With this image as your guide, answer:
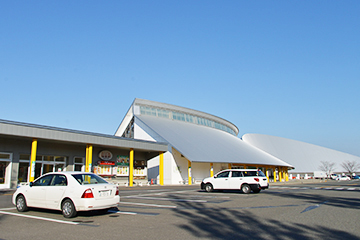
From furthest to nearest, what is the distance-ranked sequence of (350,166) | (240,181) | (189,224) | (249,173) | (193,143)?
(350,166) → (193,143) → (249,173) → (240,181) → (189,224)

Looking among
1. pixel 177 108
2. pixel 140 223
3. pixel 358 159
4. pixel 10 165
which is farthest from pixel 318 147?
pixel 140 223

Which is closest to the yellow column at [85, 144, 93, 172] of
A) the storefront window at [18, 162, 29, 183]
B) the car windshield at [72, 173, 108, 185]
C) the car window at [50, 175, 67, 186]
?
the storefront window at [18, 162, 29, 183]

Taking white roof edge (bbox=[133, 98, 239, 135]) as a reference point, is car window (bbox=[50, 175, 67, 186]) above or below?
below

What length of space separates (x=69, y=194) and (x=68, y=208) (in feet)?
1.38

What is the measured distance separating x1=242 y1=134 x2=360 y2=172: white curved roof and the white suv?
2263 inches

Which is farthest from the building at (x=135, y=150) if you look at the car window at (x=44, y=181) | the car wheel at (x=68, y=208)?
the car wheel at (x=68, y=208)

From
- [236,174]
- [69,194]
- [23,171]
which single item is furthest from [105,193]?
[23,171]

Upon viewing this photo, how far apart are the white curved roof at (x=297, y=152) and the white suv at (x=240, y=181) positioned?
189 ft

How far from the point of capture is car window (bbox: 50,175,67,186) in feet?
29.9

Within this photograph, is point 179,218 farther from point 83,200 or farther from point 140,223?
point 83,200

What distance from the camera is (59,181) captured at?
927 cm

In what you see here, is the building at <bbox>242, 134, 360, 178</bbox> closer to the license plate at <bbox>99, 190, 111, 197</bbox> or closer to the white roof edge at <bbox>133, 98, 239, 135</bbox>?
the white roof edge at <bbox>133, 98, 239, 135</bbox>

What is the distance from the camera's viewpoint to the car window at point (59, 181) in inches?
359

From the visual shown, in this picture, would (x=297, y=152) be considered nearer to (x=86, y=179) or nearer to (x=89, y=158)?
(x=89, y=158)
